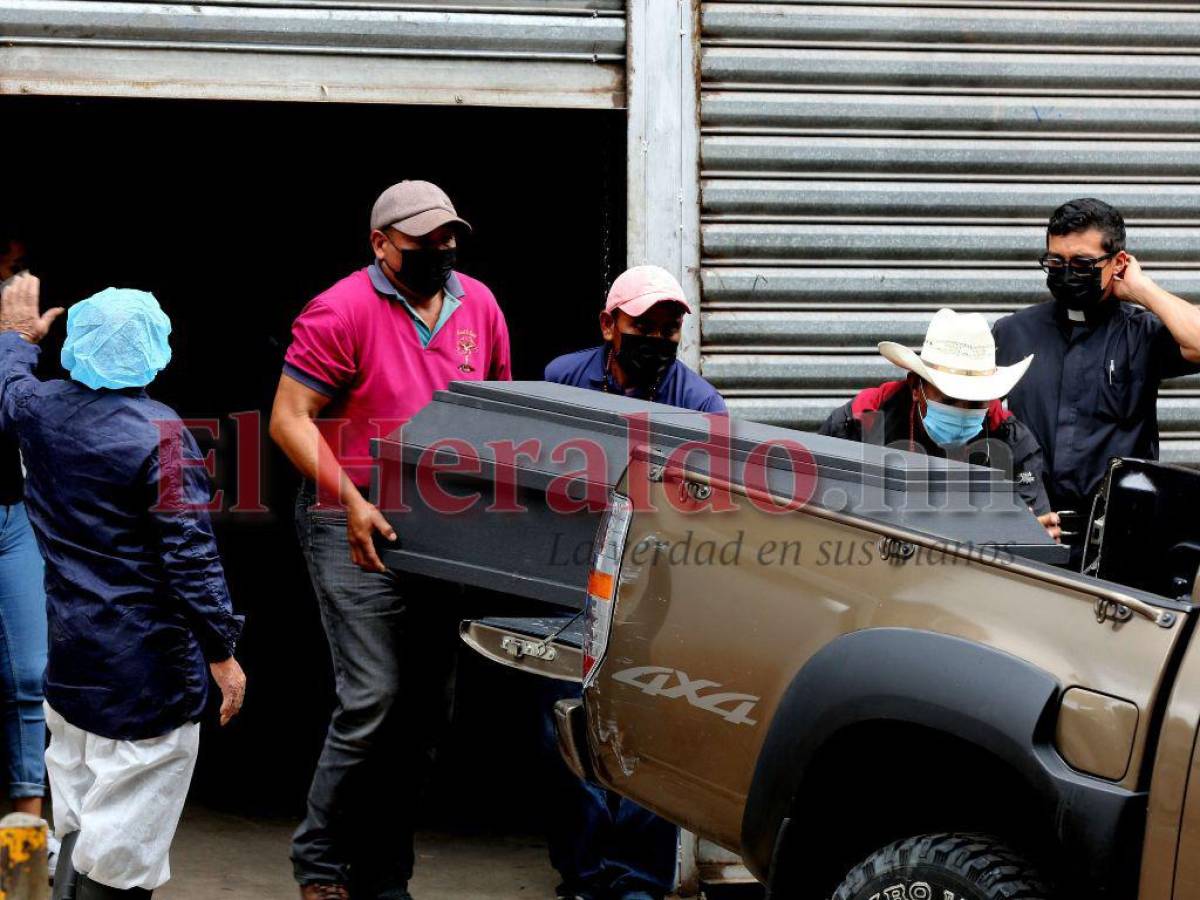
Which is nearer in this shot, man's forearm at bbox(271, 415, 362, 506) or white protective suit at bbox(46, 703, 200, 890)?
white protective suit at bbox(46, 703, 200, 890)

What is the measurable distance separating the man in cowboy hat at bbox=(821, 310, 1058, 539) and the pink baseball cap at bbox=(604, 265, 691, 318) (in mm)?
776

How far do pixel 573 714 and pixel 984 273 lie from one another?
9.90 ft

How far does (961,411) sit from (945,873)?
1.86 metres

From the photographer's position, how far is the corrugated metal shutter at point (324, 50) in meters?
5.69

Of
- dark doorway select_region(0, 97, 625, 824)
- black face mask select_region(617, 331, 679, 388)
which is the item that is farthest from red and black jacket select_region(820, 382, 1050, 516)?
dark doorway select_region(0, 97, 625, 824)

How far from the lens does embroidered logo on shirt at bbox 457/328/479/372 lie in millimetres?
5152

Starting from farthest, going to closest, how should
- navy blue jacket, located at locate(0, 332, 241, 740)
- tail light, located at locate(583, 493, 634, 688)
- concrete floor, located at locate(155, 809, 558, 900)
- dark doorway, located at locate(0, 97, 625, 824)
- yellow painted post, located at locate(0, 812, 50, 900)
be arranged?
dark doorway, located at locate(0, 97, 625, 824) → concrete floor, located at locate(155, 809, 558, 900) → navy blue jacket, located at locate(0, 332, 241, 740) → tail light, located at locate(583, 493, 634, 688) → yellow painted post, located at locate(0, 812, 50, 900)

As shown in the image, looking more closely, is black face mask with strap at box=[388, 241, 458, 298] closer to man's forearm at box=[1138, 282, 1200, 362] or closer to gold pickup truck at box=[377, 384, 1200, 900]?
gold pickup truck at box=[377, 384, 1200, 900]

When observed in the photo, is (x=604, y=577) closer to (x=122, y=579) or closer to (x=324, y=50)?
(x=122, y=579)

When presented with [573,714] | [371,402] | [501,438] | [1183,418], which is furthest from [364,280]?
[1183,418]

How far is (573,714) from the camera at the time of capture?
13.2 feet

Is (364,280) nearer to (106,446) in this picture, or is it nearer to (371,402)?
(371,402)

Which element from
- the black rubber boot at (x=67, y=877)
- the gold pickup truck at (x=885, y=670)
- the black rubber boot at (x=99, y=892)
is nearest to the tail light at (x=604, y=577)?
the gold pickup truck at (x=885, y=670)

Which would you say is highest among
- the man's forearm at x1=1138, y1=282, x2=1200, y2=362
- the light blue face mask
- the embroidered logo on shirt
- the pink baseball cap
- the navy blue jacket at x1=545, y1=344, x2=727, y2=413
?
the pink baseball cap
